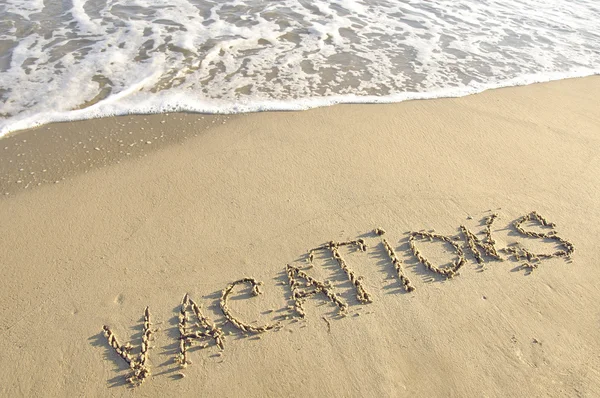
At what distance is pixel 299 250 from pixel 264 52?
10.4 ft

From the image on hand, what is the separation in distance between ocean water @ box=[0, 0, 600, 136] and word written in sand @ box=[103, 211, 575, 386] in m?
1.87

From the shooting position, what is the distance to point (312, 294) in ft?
8.43

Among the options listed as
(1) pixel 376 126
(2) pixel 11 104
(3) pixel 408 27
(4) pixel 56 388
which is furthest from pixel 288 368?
(3) pixel 408 27

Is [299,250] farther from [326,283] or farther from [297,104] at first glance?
[297,104]

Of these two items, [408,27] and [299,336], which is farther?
[408,27]

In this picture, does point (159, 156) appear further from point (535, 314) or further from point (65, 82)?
point (535, 314)

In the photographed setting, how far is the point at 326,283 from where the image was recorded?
2.64 meters

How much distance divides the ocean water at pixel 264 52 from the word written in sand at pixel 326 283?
187cm

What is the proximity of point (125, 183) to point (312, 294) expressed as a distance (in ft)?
5.22

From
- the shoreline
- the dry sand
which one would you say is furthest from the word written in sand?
the shoreline

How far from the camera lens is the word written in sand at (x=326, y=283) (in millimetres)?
2285

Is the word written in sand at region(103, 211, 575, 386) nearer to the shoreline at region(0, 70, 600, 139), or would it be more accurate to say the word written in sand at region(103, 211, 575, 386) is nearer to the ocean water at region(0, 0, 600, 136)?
the shoreline at region(0, 70, 600, 139)

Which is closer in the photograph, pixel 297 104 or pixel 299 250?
pixel 299 250

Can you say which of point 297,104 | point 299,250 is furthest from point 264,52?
point 299,250
